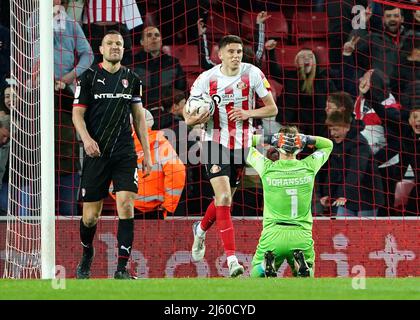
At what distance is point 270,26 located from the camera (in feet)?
48.4

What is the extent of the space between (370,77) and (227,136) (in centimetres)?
352

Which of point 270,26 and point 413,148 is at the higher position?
point 270,26

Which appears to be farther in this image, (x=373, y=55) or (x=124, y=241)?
(x=373, y=55)

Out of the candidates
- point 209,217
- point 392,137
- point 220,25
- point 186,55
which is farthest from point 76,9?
point 392,137

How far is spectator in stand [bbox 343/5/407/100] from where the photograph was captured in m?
14.6

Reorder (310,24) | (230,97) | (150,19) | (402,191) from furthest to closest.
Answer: (310,24), (150,19), (402,191), (230,97)

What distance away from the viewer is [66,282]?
966 cm

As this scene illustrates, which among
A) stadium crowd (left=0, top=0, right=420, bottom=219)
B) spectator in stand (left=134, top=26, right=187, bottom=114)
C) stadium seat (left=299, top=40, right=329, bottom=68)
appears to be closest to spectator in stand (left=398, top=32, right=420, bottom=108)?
stadium crowd (left=0, top=0, right=420, bottom=219)

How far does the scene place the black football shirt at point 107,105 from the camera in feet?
36.0

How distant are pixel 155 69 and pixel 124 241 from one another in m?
3.48

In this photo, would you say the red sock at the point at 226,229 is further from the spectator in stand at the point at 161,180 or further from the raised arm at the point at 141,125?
the spectator in stand at the point at 161,180

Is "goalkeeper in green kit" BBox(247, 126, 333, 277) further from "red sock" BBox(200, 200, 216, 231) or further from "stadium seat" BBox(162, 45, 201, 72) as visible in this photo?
"stadium seat" BBox(162, 45, 201, 72)

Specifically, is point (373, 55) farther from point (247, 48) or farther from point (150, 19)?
point (150, 19)
